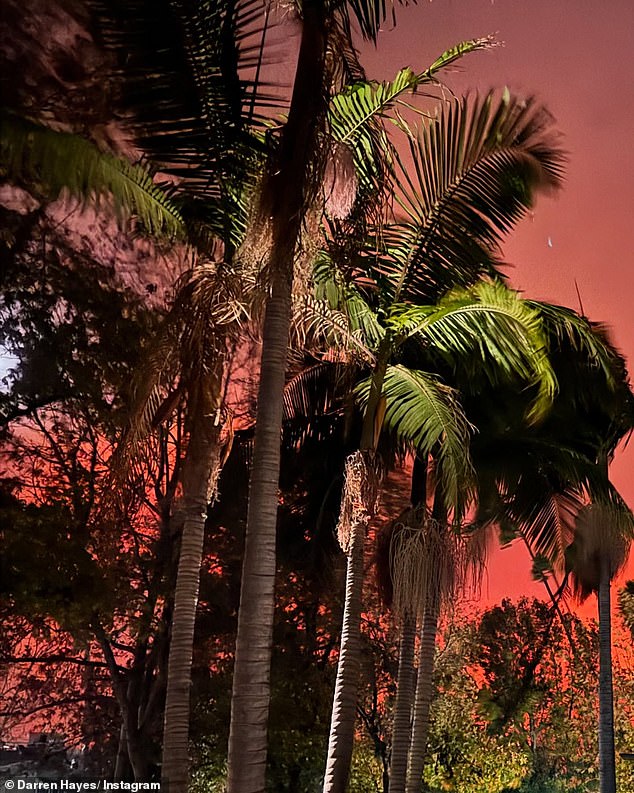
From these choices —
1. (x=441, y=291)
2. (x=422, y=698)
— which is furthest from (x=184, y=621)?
(x=441, y=291)

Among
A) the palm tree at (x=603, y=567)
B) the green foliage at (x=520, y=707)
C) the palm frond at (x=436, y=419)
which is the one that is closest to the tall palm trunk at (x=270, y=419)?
the palm frond at (x=436, y=419)

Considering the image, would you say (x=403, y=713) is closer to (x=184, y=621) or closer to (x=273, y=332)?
(x=184, y=621)

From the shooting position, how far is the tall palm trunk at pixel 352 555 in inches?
277

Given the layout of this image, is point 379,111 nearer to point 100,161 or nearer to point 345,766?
point 100,161

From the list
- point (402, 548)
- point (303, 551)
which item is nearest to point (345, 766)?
point (402, 548)

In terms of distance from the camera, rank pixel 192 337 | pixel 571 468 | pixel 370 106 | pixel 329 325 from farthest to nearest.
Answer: pixel 571 468
pixel 329 325
pixel 370 106
pixel 192 337

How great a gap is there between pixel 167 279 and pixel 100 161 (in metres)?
4.83

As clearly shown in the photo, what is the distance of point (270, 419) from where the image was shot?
17.0 ft

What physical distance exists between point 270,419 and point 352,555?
299 cm

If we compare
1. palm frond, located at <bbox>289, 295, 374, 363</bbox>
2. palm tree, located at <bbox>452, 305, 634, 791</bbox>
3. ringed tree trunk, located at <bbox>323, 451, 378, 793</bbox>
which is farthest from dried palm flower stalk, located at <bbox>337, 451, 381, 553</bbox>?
palm tree, located at <bbox>452, 305, 634, 791</bbox>

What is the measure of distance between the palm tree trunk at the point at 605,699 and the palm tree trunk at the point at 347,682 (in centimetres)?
581

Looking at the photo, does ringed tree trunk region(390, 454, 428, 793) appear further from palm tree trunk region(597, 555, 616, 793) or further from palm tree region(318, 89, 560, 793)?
palm tree trunk region(597, 555, 616, 793)

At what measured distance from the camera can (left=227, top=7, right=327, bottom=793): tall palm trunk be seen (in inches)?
187

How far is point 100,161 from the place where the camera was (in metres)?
5.36
